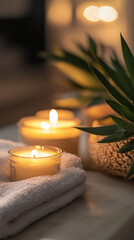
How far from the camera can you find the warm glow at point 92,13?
171 centimetres

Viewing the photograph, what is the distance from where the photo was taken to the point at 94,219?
0.58m

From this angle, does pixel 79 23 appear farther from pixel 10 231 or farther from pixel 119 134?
pixel 10 231

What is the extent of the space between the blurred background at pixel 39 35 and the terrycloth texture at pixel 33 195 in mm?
755

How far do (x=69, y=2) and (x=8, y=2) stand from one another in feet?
1.44

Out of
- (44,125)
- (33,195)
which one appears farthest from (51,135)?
(33,195)

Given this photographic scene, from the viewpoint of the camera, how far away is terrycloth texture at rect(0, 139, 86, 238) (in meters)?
0.52

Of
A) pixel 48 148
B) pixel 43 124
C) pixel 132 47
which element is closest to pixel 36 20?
pixel 132 47

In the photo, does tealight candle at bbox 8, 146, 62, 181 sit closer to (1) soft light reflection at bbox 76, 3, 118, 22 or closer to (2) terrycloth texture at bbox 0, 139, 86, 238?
(2) terrycloth texture at bbox 0, 139, 86, 238

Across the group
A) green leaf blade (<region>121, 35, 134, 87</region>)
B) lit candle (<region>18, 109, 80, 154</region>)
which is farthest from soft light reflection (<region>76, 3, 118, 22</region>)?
green leaf blade (<region>121, 35, 134, 87</region>)

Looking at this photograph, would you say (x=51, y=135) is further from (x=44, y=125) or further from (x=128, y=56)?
(x=128, y=56)

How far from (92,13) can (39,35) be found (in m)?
0.32

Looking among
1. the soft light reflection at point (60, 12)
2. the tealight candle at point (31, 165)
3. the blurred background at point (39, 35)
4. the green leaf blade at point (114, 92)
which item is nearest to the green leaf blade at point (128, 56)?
→ the green leaf blade at point (114, 92)

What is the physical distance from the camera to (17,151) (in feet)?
2.23

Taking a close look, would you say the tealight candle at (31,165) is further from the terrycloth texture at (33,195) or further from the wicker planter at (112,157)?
the wicker planter at (112,157)
